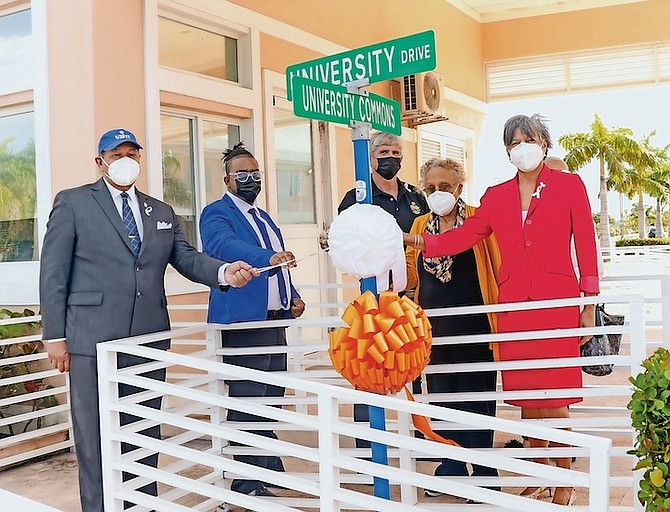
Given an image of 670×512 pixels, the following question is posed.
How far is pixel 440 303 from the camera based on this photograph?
356cm

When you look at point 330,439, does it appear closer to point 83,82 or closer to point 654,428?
point 654,428

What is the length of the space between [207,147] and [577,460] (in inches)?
127

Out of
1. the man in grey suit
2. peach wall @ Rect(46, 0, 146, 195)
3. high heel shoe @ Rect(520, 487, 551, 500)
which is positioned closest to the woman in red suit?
high heel shoe @ Rect(520, 487, 551, 500)

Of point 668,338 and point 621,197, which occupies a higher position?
point 621,197

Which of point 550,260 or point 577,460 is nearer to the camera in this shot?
point 550,260

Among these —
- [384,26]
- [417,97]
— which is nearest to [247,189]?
[384,26]

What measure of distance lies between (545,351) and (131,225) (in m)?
1.64

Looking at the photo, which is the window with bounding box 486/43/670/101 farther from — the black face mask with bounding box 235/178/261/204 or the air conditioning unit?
the black face mask with bounding box 235/178/261/204

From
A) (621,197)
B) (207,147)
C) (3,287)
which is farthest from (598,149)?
(3,287)

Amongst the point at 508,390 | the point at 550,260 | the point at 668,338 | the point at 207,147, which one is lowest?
the point at 508,390

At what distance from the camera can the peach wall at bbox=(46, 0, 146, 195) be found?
4.61 m

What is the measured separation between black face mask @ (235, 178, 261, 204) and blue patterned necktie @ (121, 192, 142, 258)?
0.65 m

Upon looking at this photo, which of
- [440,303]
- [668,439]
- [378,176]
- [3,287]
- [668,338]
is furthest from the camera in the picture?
[3,287]

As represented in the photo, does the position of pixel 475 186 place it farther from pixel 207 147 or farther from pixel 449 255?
pixel 449 255
